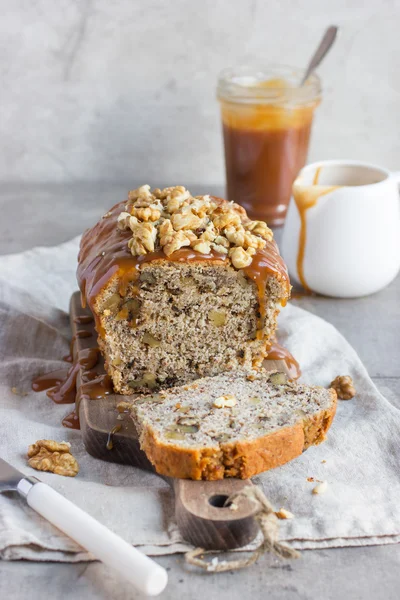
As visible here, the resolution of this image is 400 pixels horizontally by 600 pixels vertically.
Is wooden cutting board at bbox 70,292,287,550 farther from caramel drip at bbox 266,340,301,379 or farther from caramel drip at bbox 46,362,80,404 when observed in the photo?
caramel drip at bbox 266,340,301,379

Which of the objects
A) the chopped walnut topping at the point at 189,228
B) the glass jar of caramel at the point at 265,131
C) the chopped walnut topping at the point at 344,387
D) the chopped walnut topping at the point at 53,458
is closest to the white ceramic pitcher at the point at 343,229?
the glass jar of caramel at the point at 265,131

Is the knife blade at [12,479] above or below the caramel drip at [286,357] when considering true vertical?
above

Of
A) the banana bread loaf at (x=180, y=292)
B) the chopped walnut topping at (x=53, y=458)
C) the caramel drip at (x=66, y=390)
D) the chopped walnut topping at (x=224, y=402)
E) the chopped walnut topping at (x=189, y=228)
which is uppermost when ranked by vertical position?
the chopped walnut topping at (x=189, y=228)

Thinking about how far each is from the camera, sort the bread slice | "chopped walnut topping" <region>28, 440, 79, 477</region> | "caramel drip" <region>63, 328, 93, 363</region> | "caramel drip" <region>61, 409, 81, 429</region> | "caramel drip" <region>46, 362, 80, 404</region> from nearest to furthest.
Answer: the bread slice
"chopped walnut topping" <region>28, 440, 79, 477</region>
"caramel drip" <region>61, 409, 81, 429</region>
"caramel drip" <region>46, 362, 80, 404</region>
"caramel drip" <region>63, 328, 93, 363</region>

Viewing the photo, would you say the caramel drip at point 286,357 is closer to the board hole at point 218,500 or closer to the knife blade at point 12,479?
the board hole at point 218,500

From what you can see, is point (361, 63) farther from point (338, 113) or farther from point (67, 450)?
point (67, 450)

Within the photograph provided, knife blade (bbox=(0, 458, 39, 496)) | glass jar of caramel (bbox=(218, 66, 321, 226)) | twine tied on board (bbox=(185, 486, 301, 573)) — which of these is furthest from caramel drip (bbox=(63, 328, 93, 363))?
glass jar of caramel (bbox=(218, 66, 321, 226))
